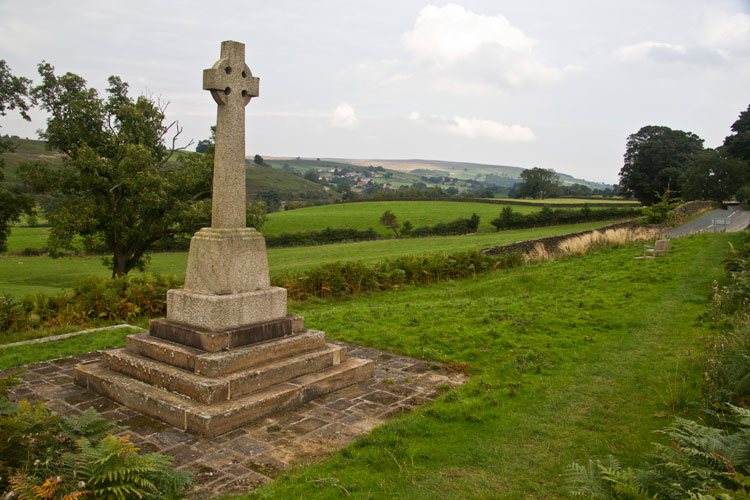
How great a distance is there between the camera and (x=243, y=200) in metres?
6.80

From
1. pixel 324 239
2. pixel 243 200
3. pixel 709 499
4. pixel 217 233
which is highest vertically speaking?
pixel 243 200

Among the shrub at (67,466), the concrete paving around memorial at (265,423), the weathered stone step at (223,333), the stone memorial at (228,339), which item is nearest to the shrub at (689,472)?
the concrete paving around memorial at (265,423)

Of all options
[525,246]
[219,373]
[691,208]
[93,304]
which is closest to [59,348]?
[93,304]

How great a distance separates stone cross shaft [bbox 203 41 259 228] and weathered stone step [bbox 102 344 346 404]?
200 cm

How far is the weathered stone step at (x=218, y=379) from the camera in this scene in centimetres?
565

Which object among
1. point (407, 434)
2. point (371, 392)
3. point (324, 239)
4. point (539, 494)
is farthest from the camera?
point (324, 239)

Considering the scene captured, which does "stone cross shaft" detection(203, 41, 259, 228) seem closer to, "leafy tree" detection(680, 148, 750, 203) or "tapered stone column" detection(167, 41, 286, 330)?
"tapered stone column" detection(167, 41, 286, 330)

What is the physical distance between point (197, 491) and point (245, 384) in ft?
6.07

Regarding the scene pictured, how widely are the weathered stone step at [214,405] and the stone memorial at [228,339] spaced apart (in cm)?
1

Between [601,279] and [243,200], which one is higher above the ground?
[243,200]

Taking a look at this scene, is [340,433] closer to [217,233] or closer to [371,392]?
[371,392]

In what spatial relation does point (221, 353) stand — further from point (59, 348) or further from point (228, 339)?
point (59, 348)

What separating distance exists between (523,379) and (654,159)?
193ft

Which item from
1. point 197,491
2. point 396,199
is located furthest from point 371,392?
point 396,199
